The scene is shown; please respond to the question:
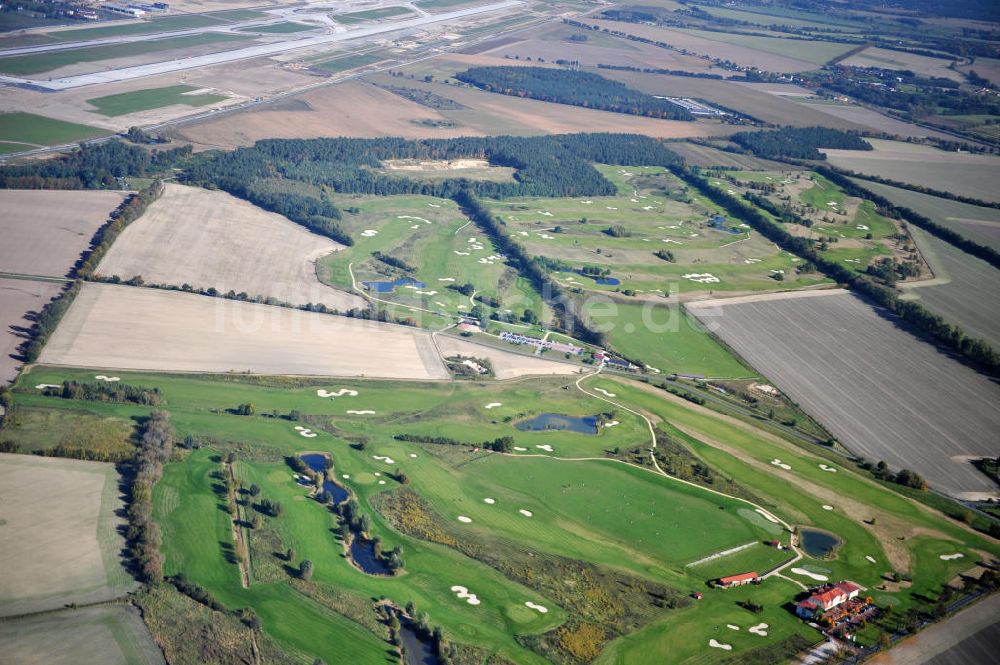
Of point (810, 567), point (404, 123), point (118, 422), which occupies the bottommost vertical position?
point (810, 567)

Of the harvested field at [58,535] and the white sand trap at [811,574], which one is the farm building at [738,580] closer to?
the white sand trap at [811,574]

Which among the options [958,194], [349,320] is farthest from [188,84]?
[958,194]

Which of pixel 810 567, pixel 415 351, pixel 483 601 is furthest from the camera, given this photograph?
pixel 415 351

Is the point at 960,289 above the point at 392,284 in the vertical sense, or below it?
below

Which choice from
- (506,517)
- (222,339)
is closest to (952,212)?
(506,517)

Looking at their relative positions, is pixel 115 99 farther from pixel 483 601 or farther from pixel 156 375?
pixel 483 601

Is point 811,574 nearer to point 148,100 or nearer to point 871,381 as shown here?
point 871,381
